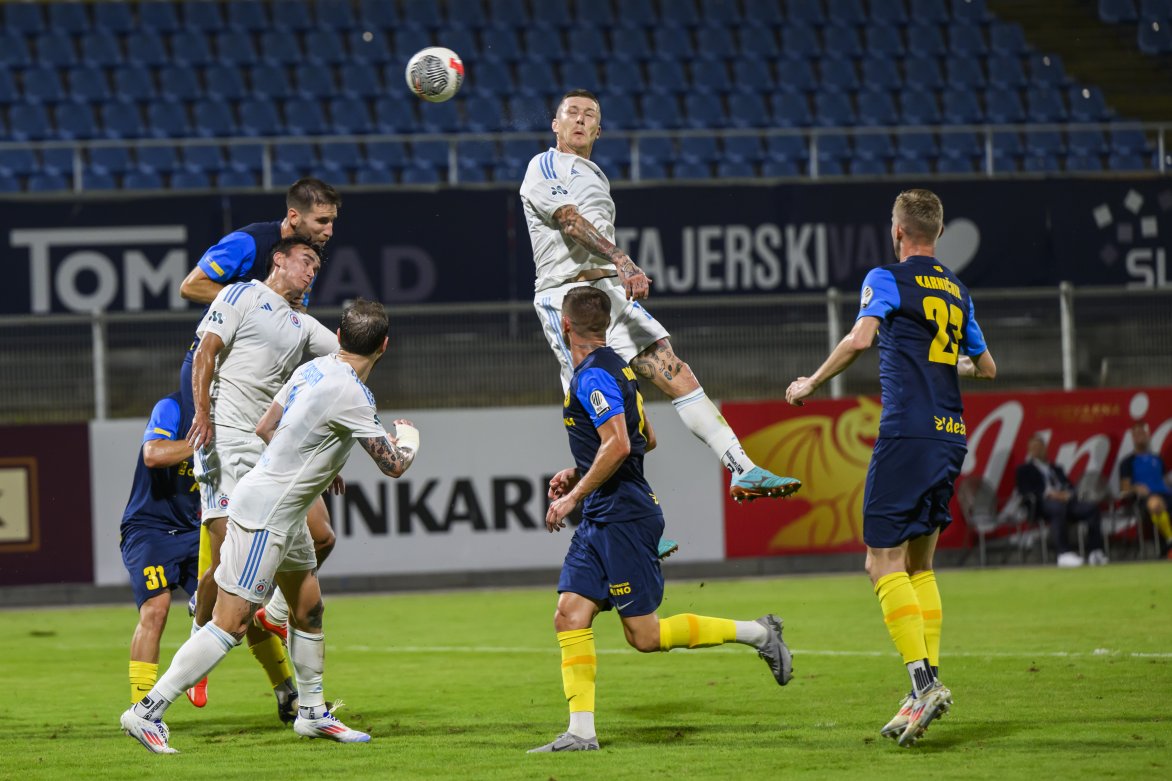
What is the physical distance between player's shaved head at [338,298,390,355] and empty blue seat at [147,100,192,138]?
574 inches

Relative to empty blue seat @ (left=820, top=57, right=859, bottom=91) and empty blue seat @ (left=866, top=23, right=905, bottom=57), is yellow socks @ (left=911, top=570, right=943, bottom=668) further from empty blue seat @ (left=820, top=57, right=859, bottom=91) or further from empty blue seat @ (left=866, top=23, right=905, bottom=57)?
empty blue seat @ (left=866, top=23, right=905, bottom=57)

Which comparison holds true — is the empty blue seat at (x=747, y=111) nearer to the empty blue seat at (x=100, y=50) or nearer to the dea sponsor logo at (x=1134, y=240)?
the dea sponsor logo at (x=1134, y=240)

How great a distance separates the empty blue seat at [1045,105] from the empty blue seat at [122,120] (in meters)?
12.5

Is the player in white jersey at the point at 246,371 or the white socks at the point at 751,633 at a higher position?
the player in white jersey at the point at 246,371

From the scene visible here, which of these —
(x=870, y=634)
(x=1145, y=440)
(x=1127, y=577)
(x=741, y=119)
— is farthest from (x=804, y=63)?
(x=870, y=634)

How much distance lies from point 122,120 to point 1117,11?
14968 millimetres

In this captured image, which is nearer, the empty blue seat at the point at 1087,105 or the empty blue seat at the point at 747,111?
the empty blue seat at the point at 747,111

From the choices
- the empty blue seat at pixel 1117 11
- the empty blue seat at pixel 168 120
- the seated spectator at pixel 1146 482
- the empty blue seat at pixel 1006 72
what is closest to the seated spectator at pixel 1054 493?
the seated spectator at pixel 1146 482

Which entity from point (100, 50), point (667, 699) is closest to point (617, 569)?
point (667, 699)

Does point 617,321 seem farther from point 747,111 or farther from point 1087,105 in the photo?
point 1087,105

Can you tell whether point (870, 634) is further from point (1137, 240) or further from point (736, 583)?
point (1137, 240)

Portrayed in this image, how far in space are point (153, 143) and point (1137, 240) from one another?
39.2ft

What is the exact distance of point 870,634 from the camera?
11156mm

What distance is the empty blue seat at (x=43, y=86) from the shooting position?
2066 centimetres
